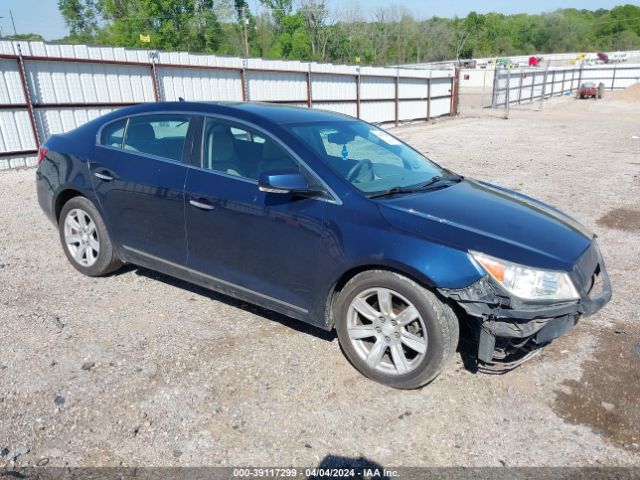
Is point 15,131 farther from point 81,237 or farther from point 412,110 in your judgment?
point 412,110

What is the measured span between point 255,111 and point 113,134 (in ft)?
4.85

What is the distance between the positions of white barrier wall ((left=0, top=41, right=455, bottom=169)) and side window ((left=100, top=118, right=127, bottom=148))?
8.29m

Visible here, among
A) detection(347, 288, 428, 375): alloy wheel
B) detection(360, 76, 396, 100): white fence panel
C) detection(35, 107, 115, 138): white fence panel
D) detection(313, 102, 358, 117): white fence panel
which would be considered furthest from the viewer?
detection(360, 76, 396, 100): white fence panel

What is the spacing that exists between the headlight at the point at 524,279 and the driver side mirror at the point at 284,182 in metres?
1.13

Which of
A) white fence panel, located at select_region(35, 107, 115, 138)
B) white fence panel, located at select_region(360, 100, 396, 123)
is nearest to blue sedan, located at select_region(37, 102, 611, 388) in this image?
white fence panel, located at select_region(35, 107, 115, 138)

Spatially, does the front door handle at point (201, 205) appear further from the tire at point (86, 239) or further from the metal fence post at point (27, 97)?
the metal fence post at point (27, 97)

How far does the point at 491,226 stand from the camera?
3049 millimetres

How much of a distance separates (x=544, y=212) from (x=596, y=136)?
1601 cm

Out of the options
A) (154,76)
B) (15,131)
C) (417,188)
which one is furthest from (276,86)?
(417,188)

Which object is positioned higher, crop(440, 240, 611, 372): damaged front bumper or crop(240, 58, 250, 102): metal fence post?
crop(240, 58, 250, 102): metal fence post

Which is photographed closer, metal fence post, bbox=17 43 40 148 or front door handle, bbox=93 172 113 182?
front door handle, bbox=93 172 113 182

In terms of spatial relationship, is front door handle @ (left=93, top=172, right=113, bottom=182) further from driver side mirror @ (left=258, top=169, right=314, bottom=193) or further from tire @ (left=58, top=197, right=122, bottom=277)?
driver side mirror @ (left=258, top=169, right=314, bottom=193)

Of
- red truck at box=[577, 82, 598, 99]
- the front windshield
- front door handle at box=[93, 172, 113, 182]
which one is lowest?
red truck at box=[577, 82, 598, 99]

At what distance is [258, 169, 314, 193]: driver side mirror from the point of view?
3.09 meters
